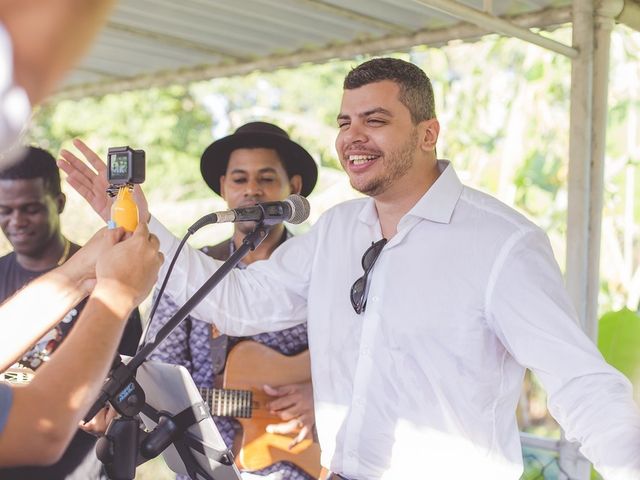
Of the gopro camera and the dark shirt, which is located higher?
the gopro camera

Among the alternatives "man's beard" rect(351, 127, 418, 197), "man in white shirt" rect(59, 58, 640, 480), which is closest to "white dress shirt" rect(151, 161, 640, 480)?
"man in white shirt" rect(59, 58, 640, 480)

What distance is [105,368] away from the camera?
1627 millimetres

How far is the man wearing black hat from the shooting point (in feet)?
12.5

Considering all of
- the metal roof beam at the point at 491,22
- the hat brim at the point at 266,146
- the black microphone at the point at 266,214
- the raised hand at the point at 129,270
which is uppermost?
the metal roof beam at the point at 491,22

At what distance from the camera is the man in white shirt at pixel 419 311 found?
270cm

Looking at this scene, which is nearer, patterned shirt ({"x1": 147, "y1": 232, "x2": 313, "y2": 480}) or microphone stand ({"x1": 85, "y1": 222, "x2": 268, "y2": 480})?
microphone stand ({"x1": 85, "y1": 222, "x2": 268, "y2": 480})

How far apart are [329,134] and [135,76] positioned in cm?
943

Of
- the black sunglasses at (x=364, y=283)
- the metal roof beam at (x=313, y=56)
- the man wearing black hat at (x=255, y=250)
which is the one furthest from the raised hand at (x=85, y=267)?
the metal roof beam at (x=313, y=56)

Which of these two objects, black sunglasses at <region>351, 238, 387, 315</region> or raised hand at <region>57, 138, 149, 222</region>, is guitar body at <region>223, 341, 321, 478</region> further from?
raised hand at <region>57, 138, 149, 222</region>

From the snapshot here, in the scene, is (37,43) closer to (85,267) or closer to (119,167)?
(119,167)

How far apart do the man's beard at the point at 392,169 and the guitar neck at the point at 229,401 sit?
112 cm

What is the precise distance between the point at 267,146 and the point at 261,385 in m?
1.14

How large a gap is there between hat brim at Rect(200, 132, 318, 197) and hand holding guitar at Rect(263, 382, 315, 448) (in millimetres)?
1013

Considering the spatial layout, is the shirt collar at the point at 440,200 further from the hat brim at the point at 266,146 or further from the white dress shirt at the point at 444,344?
the hat brim at the point at 266,146
